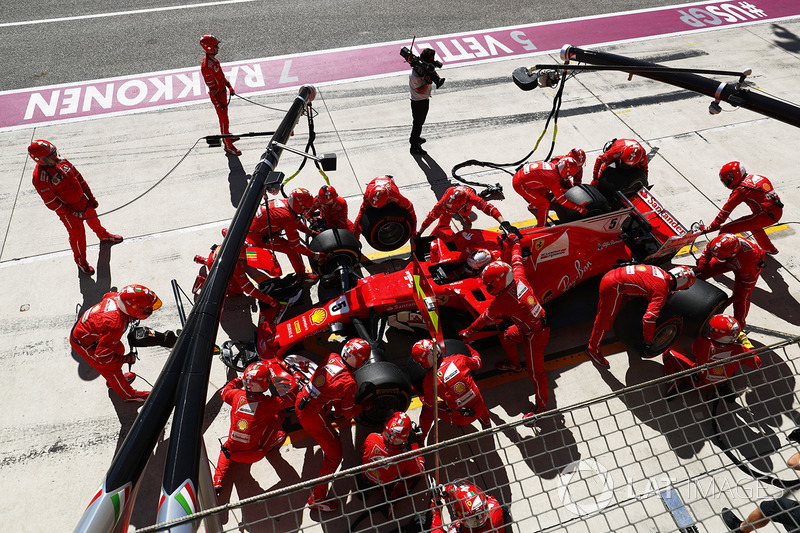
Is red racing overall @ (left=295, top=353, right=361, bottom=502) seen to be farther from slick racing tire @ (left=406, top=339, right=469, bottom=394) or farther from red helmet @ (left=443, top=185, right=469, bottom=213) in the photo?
red helmet @ (left=443, top=185, right=469, bottom=213)

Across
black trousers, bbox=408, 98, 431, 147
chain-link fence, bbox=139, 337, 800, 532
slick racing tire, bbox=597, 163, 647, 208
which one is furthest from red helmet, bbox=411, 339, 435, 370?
black trousers, bbox=408, 98, 431, 147

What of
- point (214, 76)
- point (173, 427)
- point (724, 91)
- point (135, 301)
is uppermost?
point (214, 76)

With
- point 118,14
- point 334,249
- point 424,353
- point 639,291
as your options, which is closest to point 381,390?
point 424,353

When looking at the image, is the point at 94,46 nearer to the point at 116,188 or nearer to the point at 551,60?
the point at 116,188

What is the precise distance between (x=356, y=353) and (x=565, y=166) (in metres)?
4.58

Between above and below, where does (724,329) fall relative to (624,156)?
below

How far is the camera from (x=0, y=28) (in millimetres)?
14391

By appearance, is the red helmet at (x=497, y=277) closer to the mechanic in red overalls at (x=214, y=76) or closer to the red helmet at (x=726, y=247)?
the red helmet at (x=726, y=247)

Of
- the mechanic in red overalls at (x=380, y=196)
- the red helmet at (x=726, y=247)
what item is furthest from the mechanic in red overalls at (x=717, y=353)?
the mechanic in red overalls at (x=380, y=196)

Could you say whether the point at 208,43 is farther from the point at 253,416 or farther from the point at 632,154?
the point at 632,154

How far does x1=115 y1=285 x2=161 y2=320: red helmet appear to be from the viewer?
5996mm

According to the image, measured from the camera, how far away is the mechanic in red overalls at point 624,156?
8.20m

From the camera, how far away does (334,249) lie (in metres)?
7.30

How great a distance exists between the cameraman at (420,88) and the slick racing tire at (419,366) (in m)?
4.76
